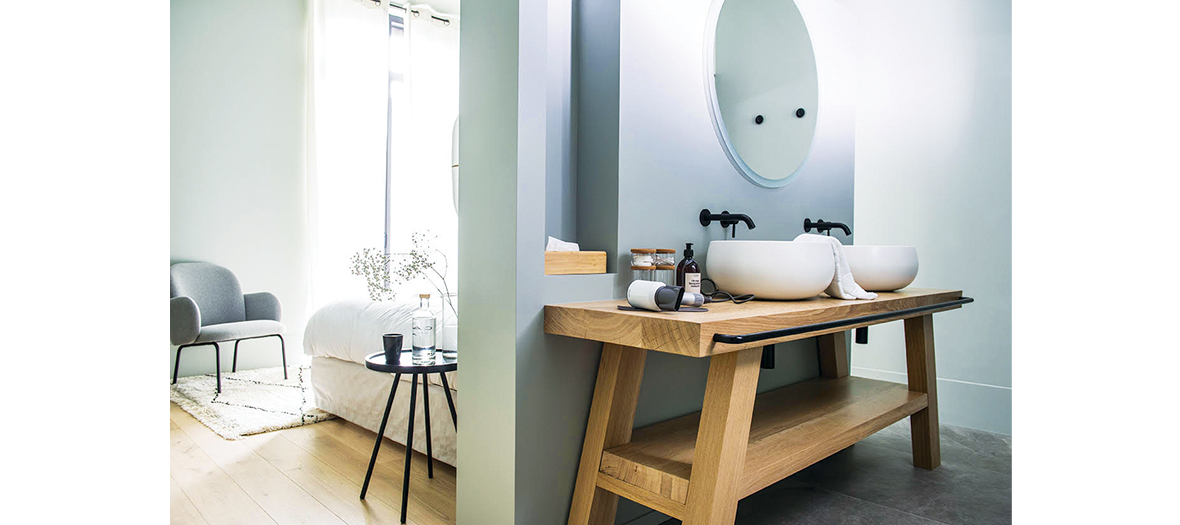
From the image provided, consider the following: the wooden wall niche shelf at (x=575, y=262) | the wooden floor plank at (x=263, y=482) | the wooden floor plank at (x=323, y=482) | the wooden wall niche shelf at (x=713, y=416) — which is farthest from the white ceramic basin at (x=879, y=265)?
the wooden floor plank at (x=263, y=482)

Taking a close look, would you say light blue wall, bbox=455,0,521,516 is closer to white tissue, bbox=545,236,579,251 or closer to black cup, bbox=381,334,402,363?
white tissue, bbox=545,236,579,251

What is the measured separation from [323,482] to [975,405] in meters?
2.83

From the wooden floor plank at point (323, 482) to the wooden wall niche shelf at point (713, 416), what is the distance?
67cm

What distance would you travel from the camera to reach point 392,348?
72.6 inches

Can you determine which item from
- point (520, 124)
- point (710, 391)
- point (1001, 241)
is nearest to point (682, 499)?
point (710, 391)

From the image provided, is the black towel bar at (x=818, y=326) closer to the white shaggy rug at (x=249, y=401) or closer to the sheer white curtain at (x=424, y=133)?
the white shaggy rug at (x=249, y=401)

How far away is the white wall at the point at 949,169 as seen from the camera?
110 inches

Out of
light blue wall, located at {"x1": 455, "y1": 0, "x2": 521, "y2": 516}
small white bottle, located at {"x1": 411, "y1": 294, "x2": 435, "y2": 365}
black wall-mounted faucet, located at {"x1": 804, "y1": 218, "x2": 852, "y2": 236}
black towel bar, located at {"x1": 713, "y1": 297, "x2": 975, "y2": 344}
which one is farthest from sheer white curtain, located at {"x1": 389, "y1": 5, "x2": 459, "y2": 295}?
black towel bar, located at {"x1": 713, "y1": 297, "x2": 975, "y2": 344}

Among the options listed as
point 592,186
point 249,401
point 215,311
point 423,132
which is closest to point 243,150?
point 215,311

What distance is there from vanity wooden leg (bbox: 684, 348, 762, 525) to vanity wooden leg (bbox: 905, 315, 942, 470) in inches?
49.5

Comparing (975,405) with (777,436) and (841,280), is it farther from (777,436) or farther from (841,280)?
(777,436)

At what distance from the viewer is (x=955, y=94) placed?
290 cm
